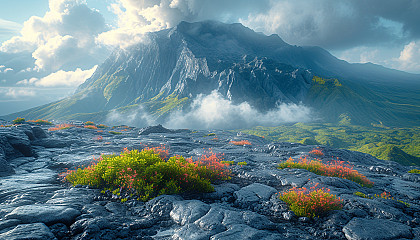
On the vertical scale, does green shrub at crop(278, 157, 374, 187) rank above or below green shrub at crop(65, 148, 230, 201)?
below

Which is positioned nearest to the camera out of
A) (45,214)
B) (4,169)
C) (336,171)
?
(45,214)

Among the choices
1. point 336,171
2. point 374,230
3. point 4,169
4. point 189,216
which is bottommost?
point 336,171

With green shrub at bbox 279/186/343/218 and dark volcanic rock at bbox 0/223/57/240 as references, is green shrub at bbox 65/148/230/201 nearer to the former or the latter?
dark volcanic rock at bbox 0/223/57/240

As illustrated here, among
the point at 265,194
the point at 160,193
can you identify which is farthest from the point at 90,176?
the point at 265,194

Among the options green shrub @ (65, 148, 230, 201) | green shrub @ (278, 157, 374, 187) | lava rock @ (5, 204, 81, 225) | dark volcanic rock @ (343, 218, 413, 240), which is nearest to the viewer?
lava rock @ (5, 204, 81, 225)

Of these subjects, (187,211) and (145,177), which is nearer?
(187,211)

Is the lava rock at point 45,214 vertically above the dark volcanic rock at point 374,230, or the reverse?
the lava rock at point 45,214

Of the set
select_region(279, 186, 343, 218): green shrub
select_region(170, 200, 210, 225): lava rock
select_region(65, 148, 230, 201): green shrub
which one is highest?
select_region(65, 148, 230, 201): green shrub

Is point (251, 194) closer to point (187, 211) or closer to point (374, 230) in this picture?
point (187, 211)

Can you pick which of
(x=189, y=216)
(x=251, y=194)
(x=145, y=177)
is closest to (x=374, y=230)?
(x=251, y=194)

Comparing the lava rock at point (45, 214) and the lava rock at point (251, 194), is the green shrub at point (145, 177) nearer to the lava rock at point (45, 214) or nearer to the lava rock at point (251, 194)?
the lava rock at point (251, 194)

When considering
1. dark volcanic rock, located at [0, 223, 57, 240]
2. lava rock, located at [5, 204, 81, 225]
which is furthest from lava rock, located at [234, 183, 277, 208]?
dark volcanic rock, located at [0, 223, 57, 240]

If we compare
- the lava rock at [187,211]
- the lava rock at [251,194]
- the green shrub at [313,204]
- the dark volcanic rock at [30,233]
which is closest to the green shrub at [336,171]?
the lava rock at [251,194]

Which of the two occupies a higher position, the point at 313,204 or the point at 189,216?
the point at 189,216
